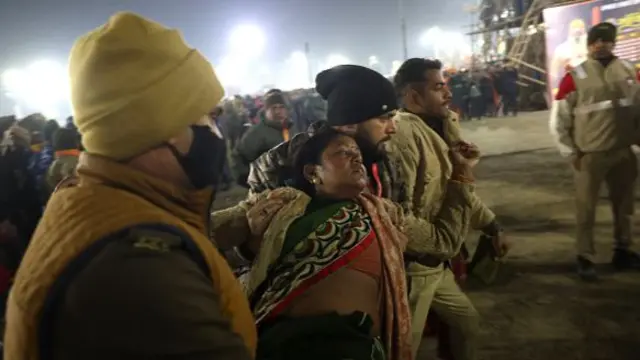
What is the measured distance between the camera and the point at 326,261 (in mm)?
2000

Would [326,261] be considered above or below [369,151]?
below

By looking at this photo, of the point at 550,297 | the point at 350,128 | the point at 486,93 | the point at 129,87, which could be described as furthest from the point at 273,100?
the point at 486,93

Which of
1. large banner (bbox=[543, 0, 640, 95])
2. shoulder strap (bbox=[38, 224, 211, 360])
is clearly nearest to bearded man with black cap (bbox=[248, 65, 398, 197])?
shoulder strap (bbox=[38, 224, 211, 360])

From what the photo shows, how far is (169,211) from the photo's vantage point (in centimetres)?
118

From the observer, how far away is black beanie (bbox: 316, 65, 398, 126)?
2.70m

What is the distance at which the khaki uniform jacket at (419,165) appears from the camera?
113 inches

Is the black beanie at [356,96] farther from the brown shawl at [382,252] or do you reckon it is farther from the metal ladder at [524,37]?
the metal ladder at [524,37]

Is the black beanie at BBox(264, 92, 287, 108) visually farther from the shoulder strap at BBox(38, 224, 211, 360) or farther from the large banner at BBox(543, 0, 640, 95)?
the large banner at BBox(543, 0, 640, 95)

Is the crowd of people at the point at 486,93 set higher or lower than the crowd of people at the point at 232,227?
lower

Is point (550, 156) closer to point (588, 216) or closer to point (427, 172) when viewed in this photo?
point (588, 216)

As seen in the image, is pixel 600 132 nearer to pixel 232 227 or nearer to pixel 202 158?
pixel 232 227

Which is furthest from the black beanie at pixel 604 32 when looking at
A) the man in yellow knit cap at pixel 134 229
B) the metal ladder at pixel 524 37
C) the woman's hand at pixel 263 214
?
the metal ladder at pixel 524 37

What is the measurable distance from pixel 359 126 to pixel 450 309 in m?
1.12

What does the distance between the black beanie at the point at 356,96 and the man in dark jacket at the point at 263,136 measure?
9.97ft
